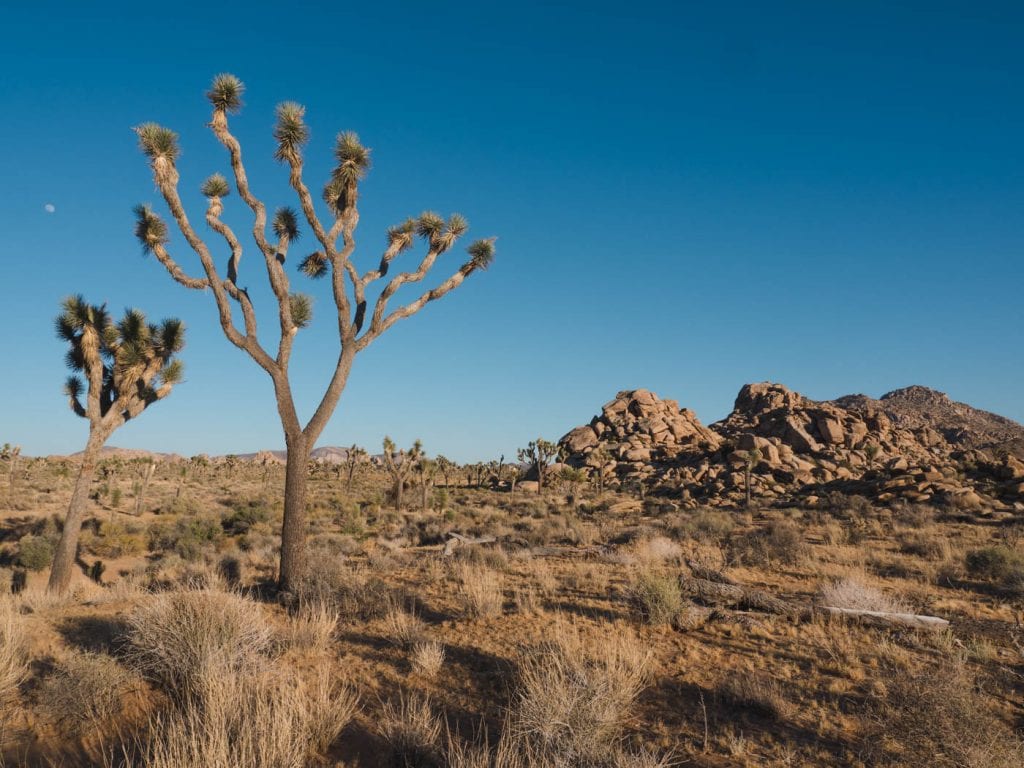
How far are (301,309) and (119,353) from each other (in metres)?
6.19

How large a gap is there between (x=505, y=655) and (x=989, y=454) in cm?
4306

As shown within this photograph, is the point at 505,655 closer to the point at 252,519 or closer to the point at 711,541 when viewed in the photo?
the point at 711,541

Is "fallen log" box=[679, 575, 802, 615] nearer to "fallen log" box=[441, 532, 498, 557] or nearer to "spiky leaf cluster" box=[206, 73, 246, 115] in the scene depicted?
"fallen log" box=[441, 532, 498, 557]

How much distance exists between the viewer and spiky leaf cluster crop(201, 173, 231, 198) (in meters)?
10.3

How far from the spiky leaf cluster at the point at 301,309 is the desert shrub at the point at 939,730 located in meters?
10.6

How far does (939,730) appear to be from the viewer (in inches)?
140

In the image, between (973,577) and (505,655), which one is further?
(973,577)

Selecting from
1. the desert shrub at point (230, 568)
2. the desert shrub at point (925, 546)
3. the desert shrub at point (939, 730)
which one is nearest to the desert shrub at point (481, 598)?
the desert shrub at point (939, 730)

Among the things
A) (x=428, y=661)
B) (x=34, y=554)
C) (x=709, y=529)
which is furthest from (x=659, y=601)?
(x=34, y=554)

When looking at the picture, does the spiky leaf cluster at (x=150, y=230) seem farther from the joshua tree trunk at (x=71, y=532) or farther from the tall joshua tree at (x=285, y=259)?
the joshua tree trunk at (x=71, y=532)

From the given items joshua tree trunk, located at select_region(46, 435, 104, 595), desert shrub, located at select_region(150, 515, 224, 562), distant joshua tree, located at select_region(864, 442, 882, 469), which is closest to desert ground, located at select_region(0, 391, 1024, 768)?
joshua tree trunk, located at select_region(46, 435, 104, 595)

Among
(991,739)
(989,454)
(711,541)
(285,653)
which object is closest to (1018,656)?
(991,739)

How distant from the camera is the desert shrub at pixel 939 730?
3266 millimetres

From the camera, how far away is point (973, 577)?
9.75 meters
